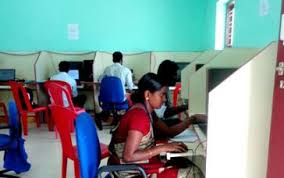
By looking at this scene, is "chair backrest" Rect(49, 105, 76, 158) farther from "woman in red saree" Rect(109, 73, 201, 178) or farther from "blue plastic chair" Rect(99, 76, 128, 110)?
"blue plastic chair" Rect(99, 76, 128, 110)

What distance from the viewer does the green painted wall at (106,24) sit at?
16.7 feet

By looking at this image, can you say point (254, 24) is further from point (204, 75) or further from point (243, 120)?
point (243, 120)

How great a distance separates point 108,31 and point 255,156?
4.27 metres

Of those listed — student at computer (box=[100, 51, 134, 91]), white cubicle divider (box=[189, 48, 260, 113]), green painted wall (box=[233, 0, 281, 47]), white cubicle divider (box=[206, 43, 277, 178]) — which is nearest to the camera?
white cubicle divider (box=[206, 43, 277, 178])

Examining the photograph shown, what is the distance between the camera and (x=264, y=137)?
4.25ft

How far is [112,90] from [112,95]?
2.7 inches

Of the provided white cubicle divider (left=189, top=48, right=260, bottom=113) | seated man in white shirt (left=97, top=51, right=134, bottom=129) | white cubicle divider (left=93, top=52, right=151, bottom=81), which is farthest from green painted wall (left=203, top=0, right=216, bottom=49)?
white cubicle divider (left=189, top=48, right=260, bottom=113)

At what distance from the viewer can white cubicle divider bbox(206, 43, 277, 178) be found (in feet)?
4.10

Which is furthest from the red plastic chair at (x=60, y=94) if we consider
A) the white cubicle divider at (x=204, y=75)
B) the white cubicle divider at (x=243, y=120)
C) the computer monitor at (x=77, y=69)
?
the white cubicle divider at (x=243, y=120)

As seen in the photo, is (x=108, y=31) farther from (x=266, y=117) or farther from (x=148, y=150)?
(x=266, y=117)

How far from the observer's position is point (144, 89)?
5.56 ft

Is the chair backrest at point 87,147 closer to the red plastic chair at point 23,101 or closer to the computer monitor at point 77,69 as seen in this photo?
the red plastic chair at point 23,101

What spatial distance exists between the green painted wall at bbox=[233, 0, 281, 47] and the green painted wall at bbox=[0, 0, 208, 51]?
5.46 feet

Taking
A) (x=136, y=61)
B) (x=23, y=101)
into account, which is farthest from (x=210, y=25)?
(x=23, y=101)
